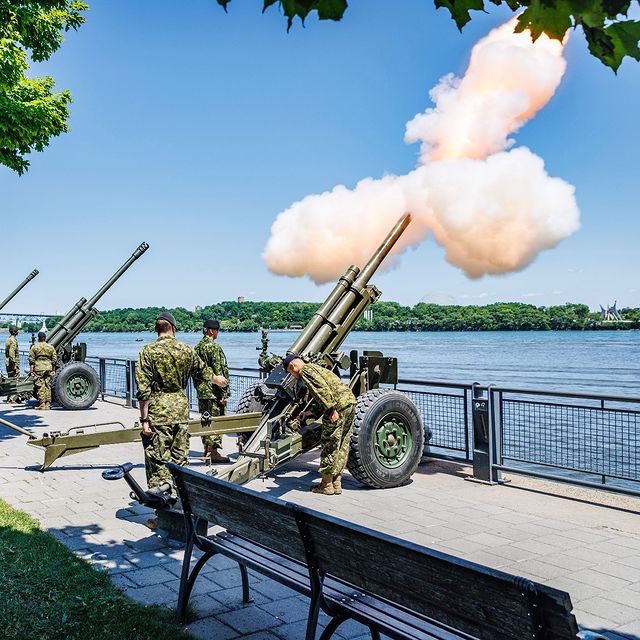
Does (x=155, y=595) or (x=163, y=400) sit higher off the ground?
(x=163, y=400)

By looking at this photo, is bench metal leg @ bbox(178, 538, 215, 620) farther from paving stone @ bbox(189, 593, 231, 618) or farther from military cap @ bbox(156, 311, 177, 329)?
military cap @ bbox(156, 311, 177, 329)

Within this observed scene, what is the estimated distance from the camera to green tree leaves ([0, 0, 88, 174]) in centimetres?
995

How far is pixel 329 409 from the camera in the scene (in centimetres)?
736

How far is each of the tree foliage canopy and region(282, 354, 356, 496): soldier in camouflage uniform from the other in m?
5.07

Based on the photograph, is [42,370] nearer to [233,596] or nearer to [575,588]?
[233,596]

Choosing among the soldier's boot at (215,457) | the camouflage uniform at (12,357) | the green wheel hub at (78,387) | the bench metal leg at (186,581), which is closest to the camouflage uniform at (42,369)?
the green wheel hub at (78,387)

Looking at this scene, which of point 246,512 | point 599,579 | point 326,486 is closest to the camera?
point 246,512

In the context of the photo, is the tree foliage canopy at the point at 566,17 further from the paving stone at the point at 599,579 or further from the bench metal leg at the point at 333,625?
the paving stone at the point at 599,579

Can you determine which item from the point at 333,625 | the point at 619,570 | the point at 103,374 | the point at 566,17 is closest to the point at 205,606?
the point at 333,625

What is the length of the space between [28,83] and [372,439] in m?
8.25

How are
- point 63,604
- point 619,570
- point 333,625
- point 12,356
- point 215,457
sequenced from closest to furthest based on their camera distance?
point 333,625, point 63,604, point 619,570, point 215,457, point 12,356

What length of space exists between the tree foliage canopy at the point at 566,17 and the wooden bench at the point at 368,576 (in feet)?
5.66

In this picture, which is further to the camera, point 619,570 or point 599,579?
point 619,570

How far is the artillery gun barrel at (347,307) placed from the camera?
8.92 m
